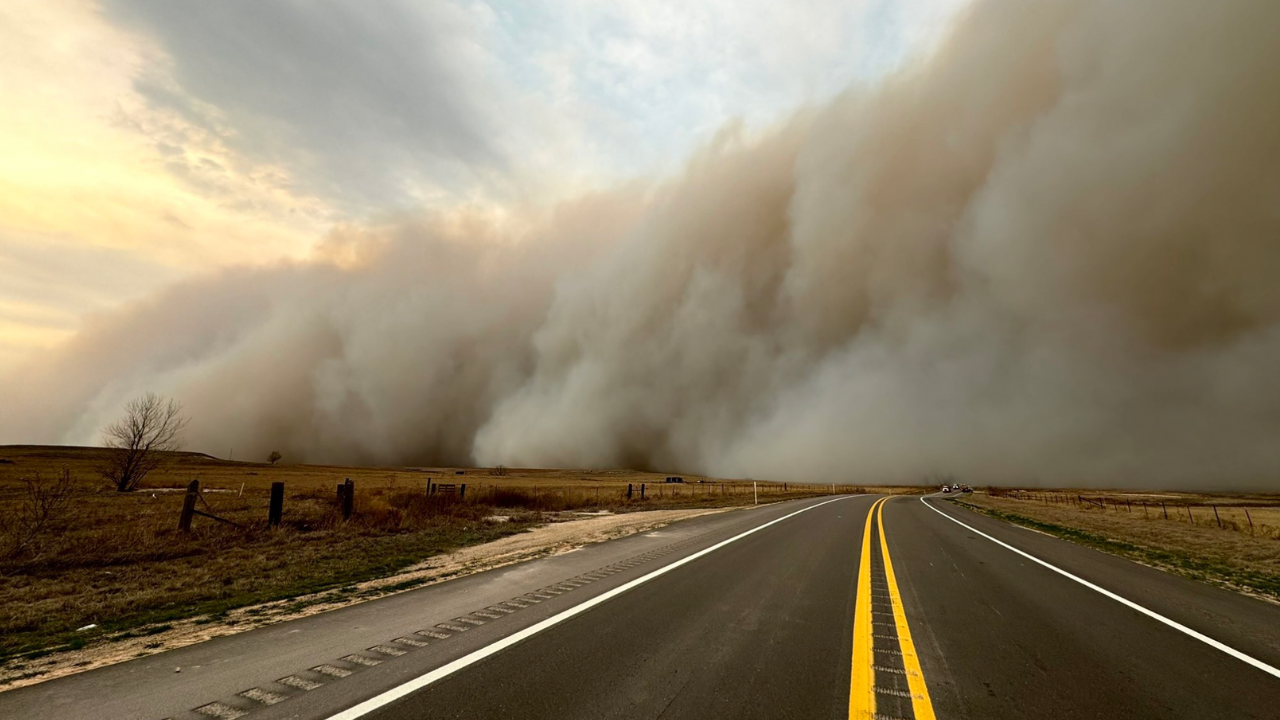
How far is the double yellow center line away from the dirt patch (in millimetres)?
5809

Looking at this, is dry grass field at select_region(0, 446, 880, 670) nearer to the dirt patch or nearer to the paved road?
the dirt patch

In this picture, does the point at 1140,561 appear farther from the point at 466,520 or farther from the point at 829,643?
the point at 466,520

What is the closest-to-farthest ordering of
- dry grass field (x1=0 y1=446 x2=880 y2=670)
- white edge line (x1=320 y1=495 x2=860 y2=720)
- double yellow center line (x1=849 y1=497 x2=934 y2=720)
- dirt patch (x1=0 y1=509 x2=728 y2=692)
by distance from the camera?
white edge line (x1=320 y1=495 x2=860 y2=720) < double yellow center line (x1=849 y1=497 x2=934 y2=720) < dirt patch (x1=0 y1=509 x2=728 y2=692) < dry grass field (x1=0 y1=446 x2=880 y2=670)

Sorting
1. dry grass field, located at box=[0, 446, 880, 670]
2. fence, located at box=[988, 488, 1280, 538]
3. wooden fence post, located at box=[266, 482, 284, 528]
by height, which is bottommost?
fence, located at box=[988, 488, 1280, 538]

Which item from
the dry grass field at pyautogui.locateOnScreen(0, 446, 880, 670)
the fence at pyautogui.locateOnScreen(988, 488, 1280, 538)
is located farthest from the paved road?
the fence at pyautogui.locateOnScreen(988, 488, 1280, 538)

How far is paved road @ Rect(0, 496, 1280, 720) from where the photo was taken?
11.3 ft

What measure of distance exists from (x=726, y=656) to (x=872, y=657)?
1.20 meters

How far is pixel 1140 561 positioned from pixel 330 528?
61.7 feet

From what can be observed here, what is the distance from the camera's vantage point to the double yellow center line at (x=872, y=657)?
132 inches

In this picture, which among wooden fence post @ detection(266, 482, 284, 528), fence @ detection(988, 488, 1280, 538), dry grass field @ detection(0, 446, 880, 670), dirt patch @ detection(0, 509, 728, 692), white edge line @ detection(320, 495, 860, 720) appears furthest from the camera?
fence @ detection(988, 488, 1280, 538)

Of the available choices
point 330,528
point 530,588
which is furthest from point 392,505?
point 530,588

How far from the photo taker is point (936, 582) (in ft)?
25.1

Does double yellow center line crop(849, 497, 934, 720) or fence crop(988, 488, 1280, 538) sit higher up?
double yellow center line crop(849, 497, 934, 720)

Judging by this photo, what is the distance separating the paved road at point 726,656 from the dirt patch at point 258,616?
1.36ft
